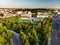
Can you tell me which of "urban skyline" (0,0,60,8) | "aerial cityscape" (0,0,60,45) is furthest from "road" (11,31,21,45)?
"urban skyline" (0,0,60,8)

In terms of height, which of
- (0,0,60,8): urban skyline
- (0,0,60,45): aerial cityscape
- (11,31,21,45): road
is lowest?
(11,31,21,45): road

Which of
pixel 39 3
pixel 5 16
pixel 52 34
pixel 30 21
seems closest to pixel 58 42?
pixel 52 34

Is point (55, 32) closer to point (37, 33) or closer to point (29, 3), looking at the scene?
point (37, 33)

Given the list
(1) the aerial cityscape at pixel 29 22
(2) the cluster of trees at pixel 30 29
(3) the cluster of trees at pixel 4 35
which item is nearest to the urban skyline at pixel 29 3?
(1) the aerial cityscape at pixel 29 22

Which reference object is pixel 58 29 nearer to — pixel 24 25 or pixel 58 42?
pixel 58 42

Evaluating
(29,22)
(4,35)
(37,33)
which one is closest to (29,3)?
(29,22)

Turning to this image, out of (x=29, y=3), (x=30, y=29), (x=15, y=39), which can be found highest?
(x=29, y=3)

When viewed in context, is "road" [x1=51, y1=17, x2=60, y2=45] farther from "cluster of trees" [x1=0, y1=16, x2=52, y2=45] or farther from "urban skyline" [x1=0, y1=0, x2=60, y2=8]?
"urban skyline" [x1=0, y1=0, x2=60, y2=8]

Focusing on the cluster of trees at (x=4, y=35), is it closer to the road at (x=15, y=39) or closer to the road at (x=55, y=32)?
the road at (x=15, y=39)
